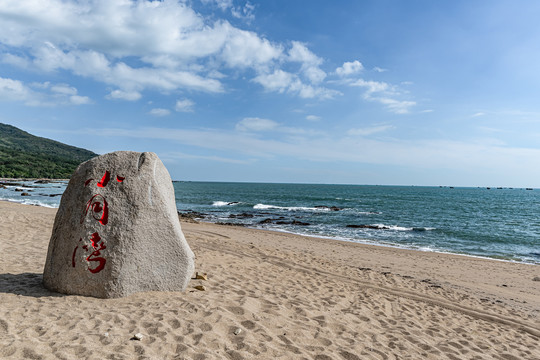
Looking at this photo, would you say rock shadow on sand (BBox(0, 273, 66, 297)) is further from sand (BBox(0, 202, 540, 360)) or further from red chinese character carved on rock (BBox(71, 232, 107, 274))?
red chinese character carved on rock (BBox(71, 232, 107, 274))

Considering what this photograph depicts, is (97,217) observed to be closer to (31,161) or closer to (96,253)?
(96,253)

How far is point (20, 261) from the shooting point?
7277 mm

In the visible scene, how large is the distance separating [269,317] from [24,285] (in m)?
4.30

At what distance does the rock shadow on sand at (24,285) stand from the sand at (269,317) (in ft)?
0.05

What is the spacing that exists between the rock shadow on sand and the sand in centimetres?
2

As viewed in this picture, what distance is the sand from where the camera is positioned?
391 centimetres

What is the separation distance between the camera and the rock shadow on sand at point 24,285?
5.24 meters

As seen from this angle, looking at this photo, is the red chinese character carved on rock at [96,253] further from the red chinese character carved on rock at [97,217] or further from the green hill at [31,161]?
the green hill at [31,161]

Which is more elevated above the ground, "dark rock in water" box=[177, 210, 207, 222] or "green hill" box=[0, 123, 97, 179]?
"green hill" box=[0, 123, 97, 179]

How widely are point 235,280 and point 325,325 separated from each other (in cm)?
270

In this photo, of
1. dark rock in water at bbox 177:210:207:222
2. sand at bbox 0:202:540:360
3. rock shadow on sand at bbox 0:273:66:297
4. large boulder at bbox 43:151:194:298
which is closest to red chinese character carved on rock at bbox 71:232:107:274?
large boulder at bbox 43:151:194:298

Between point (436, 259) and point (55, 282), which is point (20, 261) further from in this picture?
point (436, 259)

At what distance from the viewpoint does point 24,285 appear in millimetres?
5598

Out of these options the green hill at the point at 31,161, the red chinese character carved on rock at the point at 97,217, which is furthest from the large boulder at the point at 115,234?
the green hill at the point at 31,161
